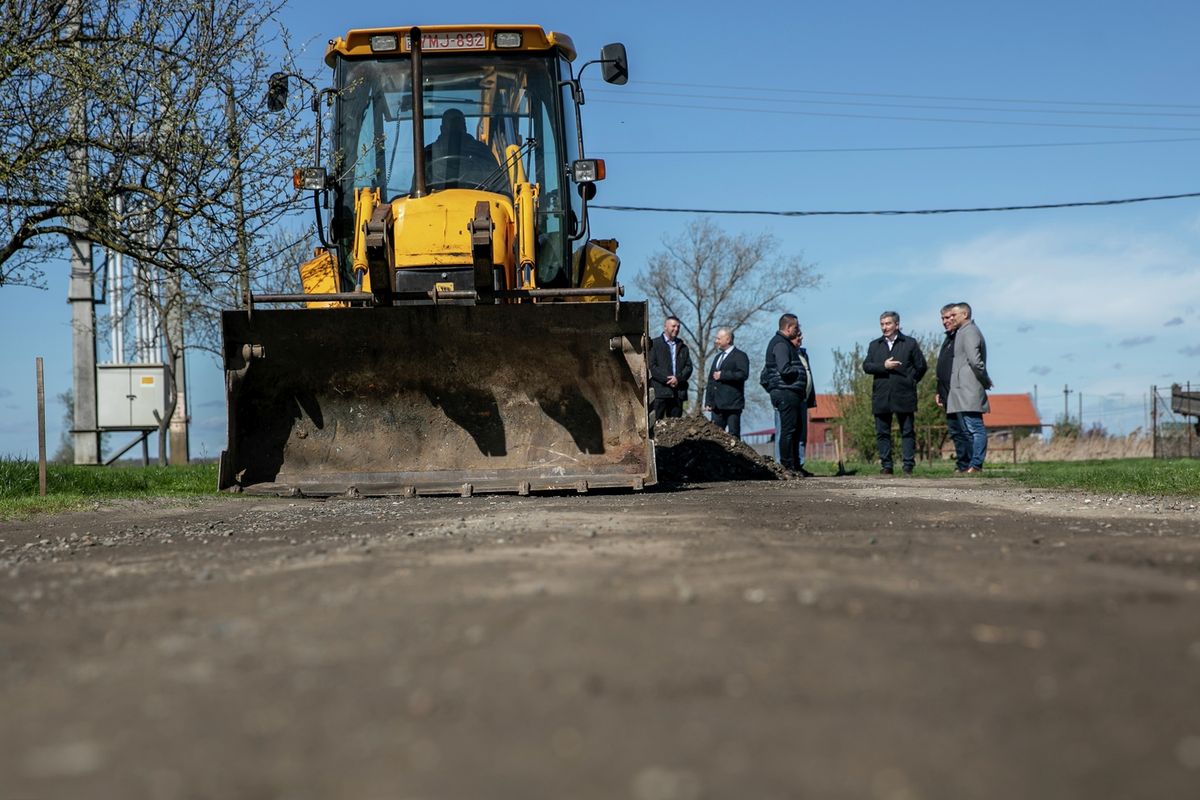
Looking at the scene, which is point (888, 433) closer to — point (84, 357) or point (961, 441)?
point (961, 441)

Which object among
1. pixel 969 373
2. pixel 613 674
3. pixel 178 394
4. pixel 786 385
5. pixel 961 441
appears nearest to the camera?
pixel 613 674

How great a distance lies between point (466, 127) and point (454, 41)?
715 mm

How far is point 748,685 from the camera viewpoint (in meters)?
2.42

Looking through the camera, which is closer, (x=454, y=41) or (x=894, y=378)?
(x=454, y=41)

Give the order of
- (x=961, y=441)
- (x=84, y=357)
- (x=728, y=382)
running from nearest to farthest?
1. (x=961, y=441)
2. (x=728, y=382)
3. (x=84, y=357)

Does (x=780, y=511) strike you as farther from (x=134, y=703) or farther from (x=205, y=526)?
(x=134, y=703)

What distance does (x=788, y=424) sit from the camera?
15.5 m

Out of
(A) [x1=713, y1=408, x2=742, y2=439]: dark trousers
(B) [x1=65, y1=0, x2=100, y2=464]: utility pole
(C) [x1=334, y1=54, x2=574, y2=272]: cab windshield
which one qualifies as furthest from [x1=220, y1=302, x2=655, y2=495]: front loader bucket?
(B) [x1=65, y1=0, x2=100, y2=464]: utility pole

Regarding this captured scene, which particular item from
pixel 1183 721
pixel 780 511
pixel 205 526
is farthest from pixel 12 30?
pixel 1183 721

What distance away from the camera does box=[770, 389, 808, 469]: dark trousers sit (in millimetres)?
15453

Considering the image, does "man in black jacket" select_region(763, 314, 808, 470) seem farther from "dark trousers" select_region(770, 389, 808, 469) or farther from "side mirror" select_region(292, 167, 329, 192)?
"side mirror" select_region(292, 167, 329, 192)

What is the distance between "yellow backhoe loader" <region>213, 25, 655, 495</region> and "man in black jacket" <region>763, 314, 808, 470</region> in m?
4.78

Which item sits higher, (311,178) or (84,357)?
(311,178)

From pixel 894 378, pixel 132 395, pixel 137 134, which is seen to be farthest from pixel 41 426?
pixel 132 395
